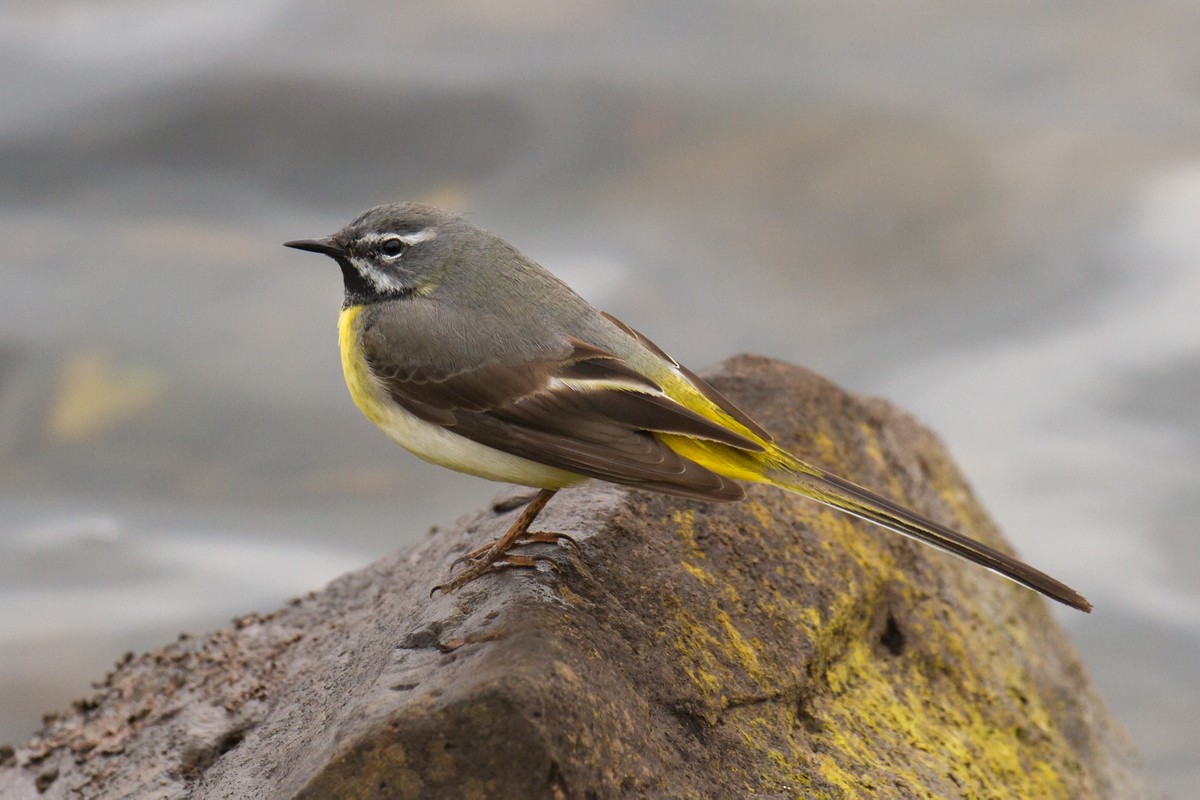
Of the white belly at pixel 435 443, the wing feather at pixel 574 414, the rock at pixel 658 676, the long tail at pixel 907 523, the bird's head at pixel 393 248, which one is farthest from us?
the bird's head at pixel 393 248

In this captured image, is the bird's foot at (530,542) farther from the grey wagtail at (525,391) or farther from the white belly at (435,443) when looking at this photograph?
the white belly at (435,443)

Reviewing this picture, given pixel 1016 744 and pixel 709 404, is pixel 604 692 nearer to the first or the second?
pixel 709 404

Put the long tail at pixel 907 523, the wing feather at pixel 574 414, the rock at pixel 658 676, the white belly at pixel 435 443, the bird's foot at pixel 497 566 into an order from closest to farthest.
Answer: the rock at pixel 658 676, the wing feather at pixel 574 414, the long tail at pixel 907 523, the bird's foot at pixel 497 566, the white belly at pixel 435 443

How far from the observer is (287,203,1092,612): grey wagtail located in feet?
17.3

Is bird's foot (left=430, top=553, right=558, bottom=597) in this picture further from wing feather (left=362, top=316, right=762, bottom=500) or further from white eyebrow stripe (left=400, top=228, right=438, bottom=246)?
white eyebrow stripe (left=400, top=228, right=438, bottom=246)

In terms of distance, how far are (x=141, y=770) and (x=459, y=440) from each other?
2160 mm

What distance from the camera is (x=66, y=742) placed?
659 centimetres

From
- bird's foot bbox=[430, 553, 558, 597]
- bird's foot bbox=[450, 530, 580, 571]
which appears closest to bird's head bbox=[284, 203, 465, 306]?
bird's foot bbox=[450, 530, 580, 571]

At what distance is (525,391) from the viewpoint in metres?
5.56

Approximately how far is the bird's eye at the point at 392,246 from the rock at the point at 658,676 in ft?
4.69

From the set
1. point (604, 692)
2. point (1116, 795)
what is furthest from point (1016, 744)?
point (604, 692)

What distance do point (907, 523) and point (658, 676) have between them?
126 centimetres

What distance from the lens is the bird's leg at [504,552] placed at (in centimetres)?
542

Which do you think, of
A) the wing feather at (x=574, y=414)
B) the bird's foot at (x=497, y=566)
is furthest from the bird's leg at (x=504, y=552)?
the wing feather at (x=574, y=414)
